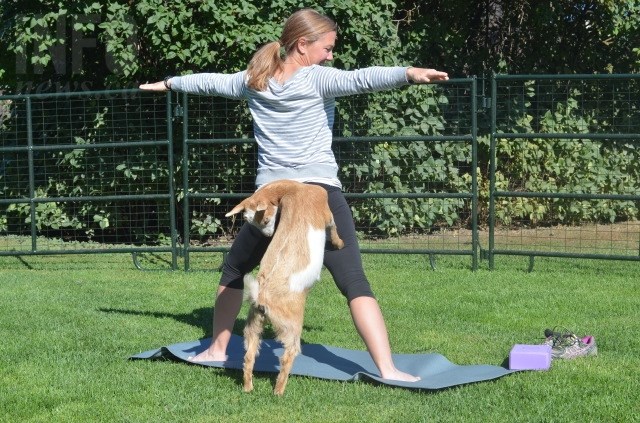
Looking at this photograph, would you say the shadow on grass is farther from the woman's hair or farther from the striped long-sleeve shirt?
the woman's hair

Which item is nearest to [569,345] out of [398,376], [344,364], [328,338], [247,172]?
[398,376]

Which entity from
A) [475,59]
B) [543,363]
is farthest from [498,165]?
[543,363]

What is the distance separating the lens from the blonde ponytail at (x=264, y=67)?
551 centimetres

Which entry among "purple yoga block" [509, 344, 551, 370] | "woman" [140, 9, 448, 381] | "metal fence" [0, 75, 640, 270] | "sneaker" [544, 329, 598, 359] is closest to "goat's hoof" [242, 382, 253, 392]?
"woman" [140, 9, 448, 381]

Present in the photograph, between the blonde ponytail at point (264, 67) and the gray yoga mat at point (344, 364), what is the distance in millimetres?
1671

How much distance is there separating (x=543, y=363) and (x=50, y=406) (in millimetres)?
2765

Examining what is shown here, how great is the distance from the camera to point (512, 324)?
298 inches

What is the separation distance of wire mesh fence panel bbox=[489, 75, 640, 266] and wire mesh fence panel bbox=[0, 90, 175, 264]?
3.91 m

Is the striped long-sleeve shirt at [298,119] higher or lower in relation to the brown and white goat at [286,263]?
higher

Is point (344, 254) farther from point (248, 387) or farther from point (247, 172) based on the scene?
point (247, 172)

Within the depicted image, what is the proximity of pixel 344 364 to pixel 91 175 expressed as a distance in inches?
252

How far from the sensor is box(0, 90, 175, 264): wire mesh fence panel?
11.6m

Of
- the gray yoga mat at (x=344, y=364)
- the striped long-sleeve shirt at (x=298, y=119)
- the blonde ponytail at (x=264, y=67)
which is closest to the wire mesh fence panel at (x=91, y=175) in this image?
the gray yoga mat at (x=344, y=364)

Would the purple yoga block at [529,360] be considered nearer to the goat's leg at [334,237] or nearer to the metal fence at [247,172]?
the goat's leg at [334,237]
